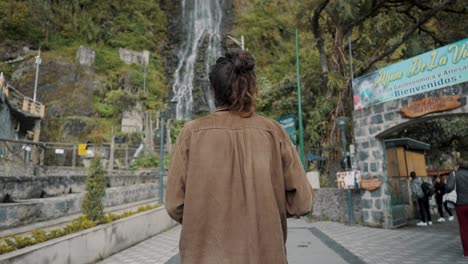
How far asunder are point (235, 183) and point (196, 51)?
43877mm

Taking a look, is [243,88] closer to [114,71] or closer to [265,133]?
[265,133]

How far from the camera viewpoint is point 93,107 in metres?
33.9

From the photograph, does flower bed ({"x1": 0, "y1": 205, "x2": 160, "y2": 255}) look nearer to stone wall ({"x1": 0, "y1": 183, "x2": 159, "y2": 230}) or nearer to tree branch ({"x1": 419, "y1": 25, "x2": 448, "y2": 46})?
stone wall ({"x1": 0, "y1": 183, "x2": 159, "y2": 230})

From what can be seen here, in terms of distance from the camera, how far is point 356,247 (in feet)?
22.9

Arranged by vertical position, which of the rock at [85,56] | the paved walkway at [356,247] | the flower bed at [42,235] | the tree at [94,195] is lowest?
the paved walkway at [356,247]

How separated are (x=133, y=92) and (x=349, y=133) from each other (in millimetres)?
28600

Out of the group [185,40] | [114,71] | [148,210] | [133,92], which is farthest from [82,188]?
[185,40]

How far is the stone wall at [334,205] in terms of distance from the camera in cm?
1031

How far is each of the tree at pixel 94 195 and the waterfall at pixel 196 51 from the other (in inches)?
1157

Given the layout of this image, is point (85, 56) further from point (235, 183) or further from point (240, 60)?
point (235, 183)

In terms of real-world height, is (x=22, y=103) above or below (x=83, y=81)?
below

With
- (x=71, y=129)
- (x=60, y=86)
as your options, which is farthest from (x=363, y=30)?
(x=60, y=86)

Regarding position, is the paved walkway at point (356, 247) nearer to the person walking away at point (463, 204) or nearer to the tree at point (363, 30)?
the person walking away at point (463, 204)

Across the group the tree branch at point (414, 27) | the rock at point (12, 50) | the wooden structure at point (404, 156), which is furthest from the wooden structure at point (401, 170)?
the rock at point (12, 50)
